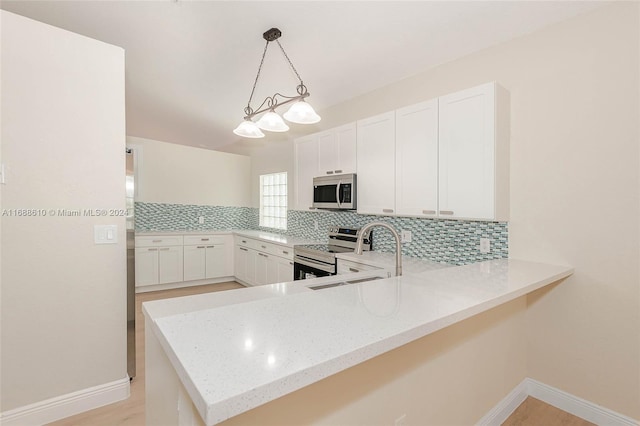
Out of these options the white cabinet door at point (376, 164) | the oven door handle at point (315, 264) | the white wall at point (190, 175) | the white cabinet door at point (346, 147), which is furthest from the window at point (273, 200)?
the white cabinet door at point (376, 164)

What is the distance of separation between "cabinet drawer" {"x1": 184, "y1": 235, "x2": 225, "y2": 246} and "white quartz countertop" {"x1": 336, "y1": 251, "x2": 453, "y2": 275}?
298 centimetres

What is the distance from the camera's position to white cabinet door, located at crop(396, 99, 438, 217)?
251 centimetres

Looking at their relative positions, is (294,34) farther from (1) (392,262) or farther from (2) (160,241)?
(2) (160,241)

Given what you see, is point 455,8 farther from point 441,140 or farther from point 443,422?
point 443,422

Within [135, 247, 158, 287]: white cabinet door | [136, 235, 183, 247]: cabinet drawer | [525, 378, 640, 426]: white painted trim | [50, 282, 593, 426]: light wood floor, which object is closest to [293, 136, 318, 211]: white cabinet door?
[136, 235, 183, 247]: cabinet drawer

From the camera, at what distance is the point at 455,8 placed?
209 cm

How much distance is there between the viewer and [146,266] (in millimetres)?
4555

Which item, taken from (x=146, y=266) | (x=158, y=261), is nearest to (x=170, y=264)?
(x=158, y=261)

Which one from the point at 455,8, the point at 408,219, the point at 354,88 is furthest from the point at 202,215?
the point at 455,8

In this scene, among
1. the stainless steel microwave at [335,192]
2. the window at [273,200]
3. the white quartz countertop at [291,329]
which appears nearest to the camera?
the white quartz countertop at [291,329]

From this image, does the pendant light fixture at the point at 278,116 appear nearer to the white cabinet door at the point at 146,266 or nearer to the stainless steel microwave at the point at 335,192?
the stainless steel microwave at the point at 335,192

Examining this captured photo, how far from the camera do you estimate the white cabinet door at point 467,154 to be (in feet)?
7.20

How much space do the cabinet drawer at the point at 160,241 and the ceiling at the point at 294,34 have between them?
2.19 meters

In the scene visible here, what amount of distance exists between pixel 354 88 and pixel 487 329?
9.11 ft
